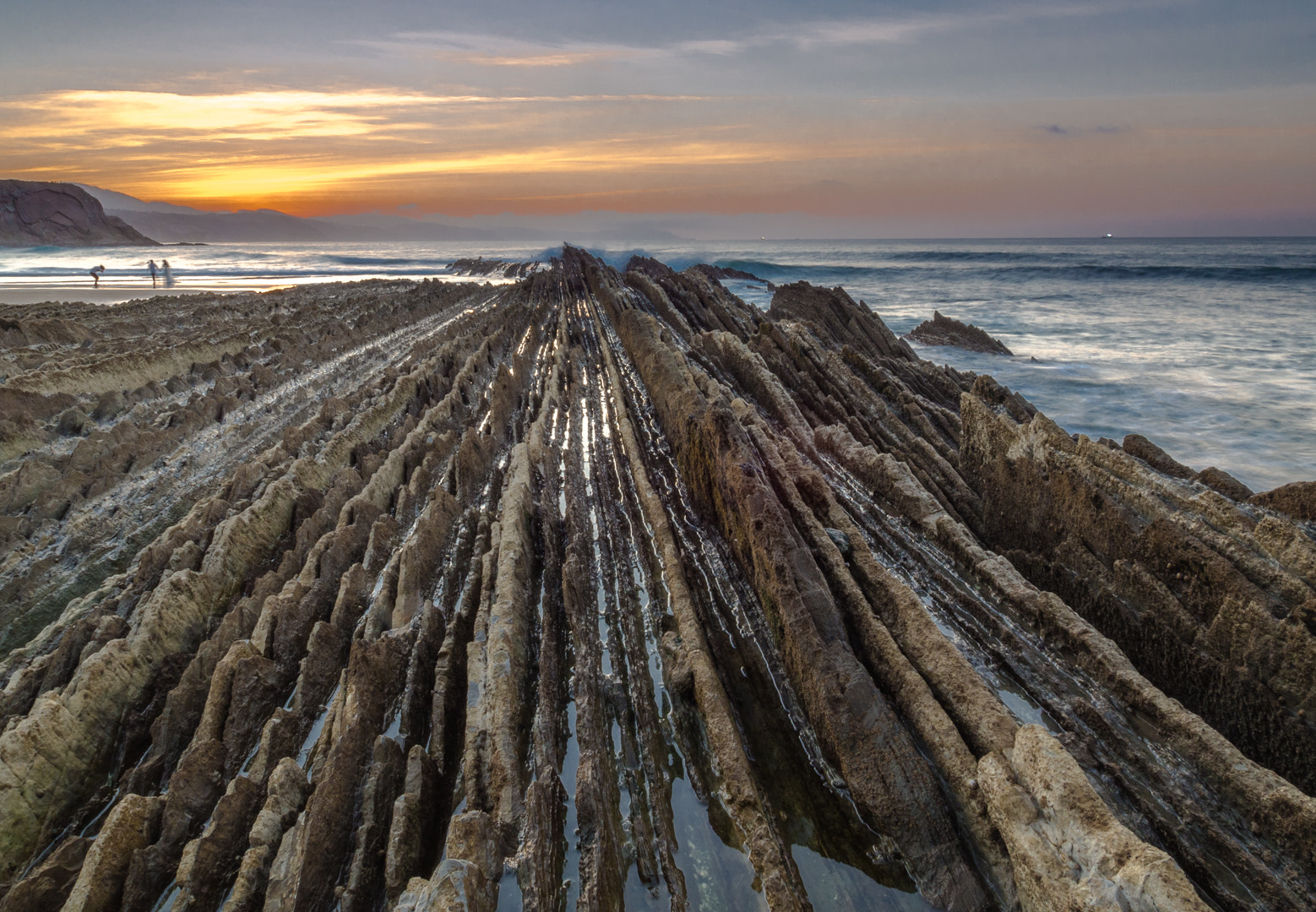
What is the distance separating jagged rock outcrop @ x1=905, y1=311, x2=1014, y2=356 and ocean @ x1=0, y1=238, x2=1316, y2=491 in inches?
30.7

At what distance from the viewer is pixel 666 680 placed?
3.96 meters

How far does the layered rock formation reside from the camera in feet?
368

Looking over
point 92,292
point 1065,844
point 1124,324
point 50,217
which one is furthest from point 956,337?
point 50,217

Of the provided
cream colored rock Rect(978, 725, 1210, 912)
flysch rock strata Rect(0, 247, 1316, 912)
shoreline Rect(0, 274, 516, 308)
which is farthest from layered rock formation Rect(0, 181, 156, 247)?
cream colored rock Rect(978, 725, 1210, 912)

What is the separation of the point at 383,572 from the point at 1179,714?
5303 mm

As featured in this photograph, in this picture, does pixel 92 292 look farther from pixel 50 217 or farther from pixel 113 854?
pixel 50 217

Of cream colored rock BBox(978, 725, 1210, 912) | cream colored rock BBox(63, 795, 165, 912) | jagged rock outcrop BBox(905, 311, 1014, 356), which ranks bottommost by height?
cream colored rock BBox(63, 795, 165, 912)

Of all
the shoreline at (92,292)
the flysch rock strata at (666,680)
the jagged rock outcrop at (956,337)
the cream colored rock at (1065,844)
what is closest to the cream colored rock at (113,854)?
the flysch rock strata at (666,680)

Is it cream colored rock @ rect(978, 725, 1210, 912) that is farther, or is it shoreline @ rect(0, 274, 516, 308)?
shoreline @ rect(0, 274, 516, 308)

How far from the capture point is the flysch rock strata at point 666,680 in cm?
273

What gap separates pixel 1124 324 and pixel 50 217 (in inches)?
6854

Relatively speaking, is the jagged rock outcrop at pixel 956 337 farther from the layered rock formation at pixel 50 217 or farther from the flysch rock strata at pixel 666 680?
the layered rock formation at pixel 50 217

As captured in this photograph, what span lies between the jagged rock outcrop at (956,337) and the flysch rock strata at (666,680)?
17.0 meters

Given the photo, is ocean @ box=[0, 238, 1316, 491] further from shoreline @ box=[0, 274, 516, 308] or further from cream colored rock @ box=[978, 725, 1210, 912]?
cream colored rock @ box=[978, 725, 1210, 912]
